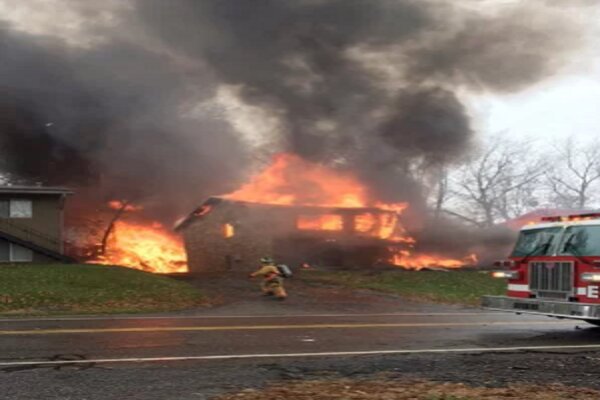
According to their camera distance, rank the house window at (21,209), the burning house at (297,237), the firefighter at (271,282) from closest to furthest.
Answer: the firefighter at (271,282) → the burning house at (297,237) → the house window at (21,209)

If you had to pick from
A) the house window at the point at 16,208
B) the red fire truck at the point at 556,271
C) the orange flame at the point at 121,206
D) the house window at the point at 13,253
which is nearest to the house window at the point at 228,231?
the orange flame at the point at 121,206

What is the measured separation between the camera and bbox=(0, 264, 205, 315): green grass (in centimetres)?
1418

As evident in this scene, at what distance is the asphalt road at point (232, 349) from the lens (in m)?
5.67

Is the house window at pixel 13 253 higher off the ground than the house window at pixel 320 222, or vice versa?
the house window at pixel 320 222

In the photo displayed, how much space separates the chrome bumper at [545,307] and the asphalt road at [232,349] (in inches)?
15.9

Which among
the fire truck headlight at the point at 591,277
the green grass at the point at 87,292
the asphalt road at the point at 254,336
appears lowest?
the green grass at the point at 87,292

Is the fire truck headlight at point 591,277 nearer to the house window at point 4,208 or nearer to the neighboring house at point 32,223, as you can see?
the neighboring house at point 32,223

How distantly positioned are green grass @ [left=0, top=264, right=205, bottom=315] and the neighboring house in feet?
27.2

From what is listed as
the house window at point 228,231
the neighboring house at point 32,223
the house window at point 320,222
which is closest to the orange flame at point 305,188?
the house window at point 320,222

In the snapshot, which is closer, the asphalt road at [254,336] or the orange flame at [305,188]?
the asphalt road at [254,336]

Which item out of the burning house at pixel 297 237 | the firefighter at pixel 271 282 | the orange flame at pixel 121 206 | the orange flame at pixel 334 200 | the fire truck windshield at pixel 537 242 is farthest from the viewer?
the orange flame at pixel 121 206

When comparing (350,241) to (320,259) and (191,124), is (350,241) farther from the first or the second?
(191,124)

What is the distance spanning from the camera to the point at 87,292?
1596 centimetres

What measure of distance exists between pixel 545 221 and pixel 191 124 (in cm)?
2214
